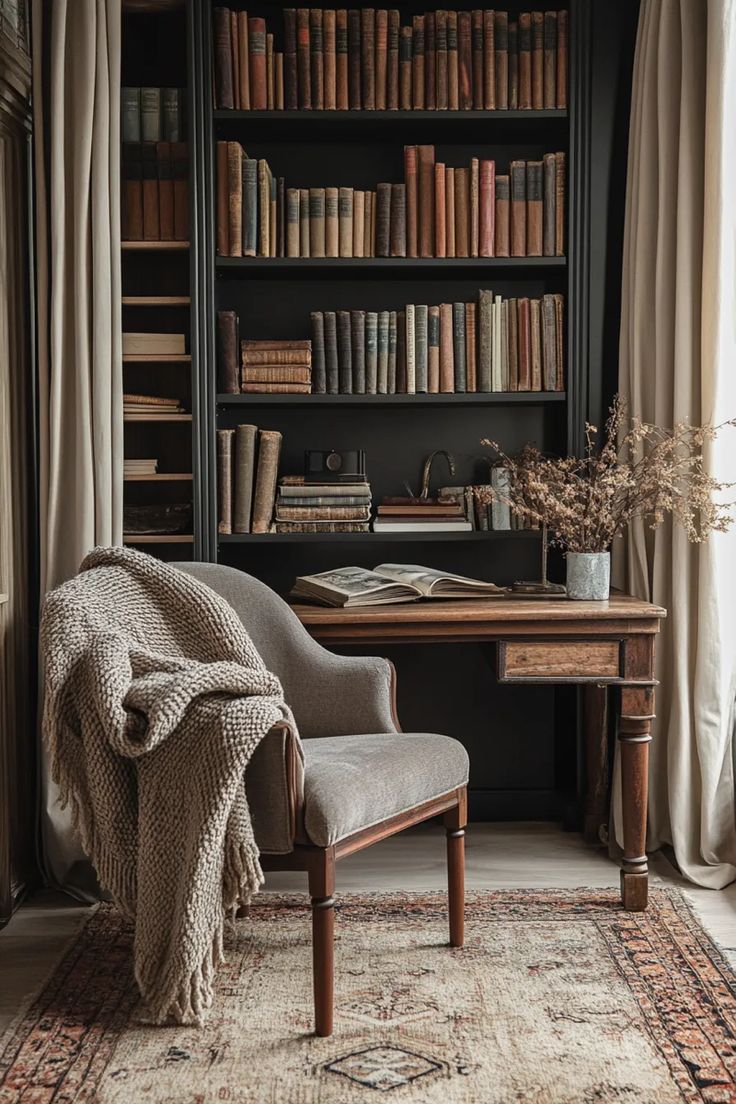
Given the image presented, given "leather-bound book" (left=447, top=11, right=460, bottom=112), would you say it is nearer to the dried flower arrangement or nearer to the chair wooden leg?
the dried flower arrangement

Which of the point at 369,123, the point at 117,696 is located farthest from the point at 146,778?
the point at 369,123

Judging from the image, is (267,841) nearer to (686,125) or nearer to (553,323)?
(553,323)

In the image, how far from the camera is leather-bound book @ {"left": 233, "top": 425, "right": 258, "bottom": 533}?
324 centimetres

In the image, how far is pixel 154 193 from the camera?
126 inches

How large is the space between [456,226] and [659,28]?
29.0 inches

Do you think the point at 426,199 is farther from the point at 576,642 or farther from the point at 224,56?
the point at 576,642

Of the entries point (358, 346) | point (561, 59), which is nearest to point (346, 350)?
point (358, 346)

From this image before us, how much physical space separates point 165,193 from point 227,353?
47cm

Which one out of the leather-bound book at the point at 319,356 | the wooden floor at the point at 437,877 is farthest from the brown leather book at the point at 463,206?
the wooden floor at the point at 437,877

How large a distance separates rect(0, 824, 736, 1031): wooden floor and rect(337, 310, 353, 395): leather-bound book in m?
1.33

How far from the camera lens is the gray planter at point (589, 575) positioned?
9.59ft

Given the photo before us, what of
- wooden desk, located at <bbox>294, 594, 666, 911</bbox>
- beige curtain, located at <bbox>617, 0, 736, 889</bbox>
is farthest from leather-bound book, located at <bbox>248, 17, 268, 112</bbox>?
wooden desk, located at <bbox>294, 594, 666, 911</bbox>

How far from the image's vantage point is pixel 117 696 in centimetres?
218

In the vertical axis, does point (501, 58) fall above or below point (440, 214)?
above
